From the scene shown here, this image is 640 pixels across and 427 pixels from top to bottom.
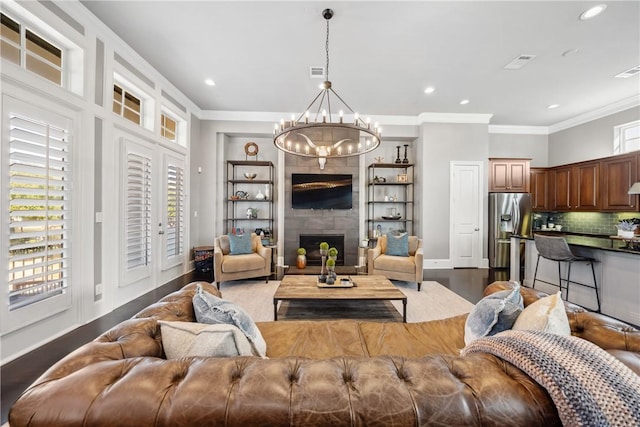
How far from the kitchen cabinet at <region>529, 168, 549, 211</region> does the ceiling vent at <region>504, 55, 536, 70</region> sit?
11.0 ft

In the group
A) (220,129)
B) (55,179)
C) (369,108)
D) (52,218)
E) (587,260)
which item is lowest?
(587,260)

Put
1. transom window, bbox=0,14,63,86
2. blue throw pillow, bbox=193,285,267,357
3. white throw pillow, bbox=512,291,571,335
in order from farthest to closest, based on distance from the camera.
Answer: transom window, bbox=0,14,63,86 → blue throw pillow, bbox=193,285,267,357 → white throw pillow, bbox=512,291,571,335

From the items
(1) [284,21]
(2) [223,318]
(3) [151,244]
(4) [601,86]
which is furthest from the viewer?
(4) [601,86]

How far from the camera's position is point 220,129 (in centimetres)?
546

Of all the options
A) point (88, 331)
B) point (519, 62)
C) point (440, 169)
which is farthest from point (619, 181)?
point (88, 331)

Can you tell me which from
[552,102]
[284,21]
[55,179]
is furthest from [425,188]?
[55,179]

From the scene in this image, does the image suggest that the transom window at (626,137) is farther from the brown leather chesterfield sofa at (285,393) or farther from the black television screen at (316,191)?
the brown leather chesterfield sofa at (285,393)

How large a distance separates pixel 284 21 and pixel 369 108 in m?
2.74

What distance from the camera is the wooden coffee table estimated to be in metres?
2.69

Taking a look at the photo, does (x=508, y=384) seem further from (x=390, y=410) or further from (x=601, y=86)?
(x=601, y=86)

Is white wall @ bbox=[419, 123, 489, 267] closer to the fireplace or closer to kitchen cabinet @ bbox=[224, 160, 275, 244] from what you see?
the fireplace

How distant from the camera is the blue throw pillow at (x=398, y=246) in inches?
176

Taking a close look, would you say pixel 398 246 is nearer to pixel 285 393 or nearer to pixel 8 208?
pixel 285 393

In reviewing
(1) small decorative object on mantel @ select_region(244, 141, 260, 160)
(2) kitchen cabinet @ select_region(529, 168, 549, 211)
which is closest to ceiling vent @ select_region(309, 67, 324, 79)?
(1) small decorative object on mantel @ select_region(244, 141, 260, 160)
